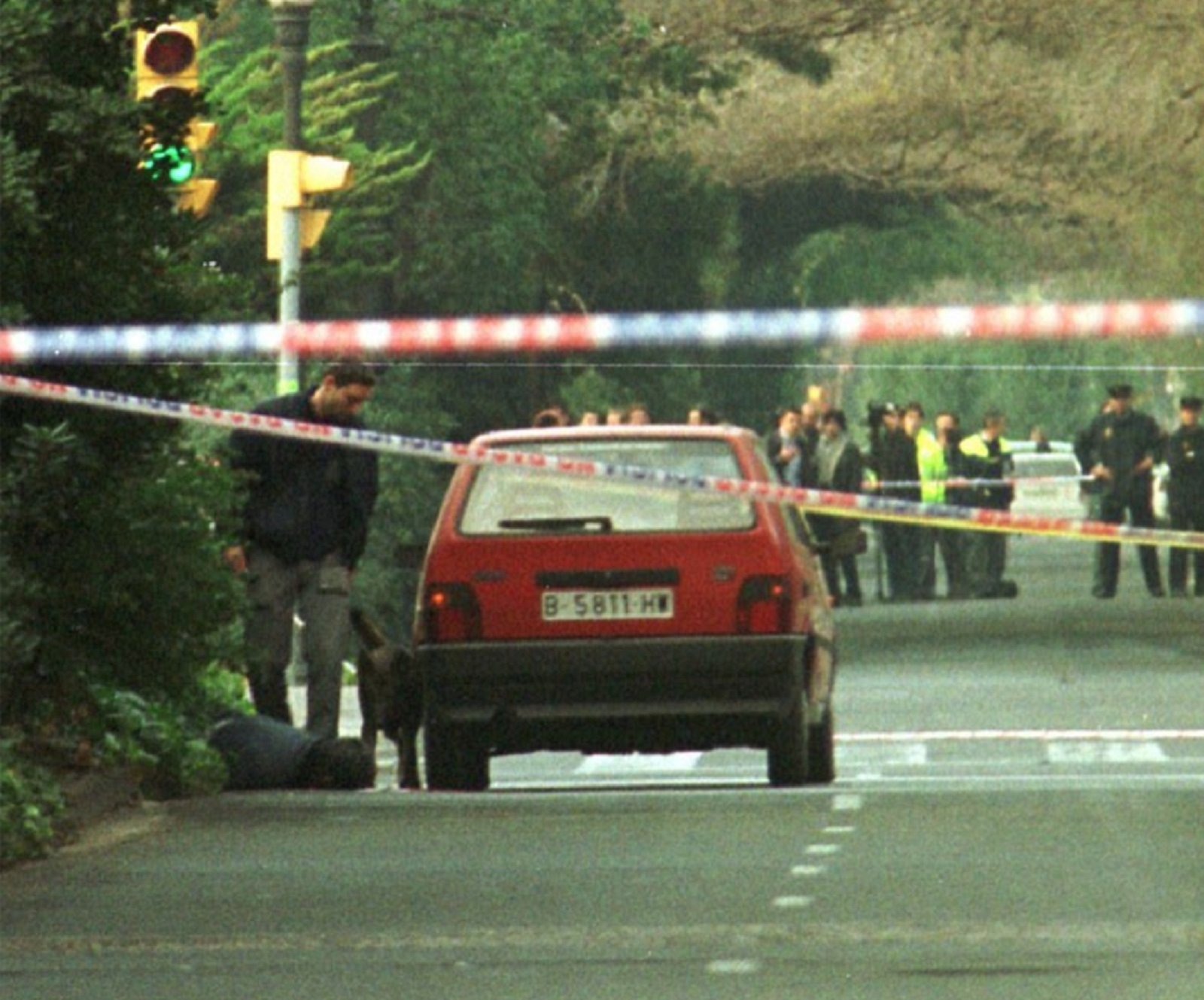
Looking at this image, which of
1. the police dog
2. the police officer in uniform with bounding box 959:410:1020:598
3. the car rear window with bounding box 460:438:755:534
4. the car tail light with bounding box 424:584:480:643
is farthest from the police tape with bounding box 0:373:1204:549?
the police officer in uniform with bounding box 959:410:1020:598

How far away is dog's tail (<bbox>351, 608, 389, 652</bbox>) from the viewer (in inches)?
687

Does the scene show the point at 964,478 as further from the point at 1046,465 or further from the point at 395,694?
the point at 395,694

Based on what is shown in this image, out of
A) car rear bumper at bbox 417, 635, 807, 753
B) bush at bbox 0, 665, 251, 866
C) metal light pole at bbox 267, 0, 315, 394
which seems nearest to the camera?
bush at bbox 0, 665, 251, 866

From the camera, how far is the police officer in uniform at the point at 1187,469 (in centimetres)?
2991

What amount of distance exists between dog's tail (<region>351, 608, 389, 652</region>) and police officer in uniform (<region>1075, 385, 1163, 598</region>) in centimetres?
1334

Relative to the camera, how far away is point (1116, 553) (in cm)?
3566

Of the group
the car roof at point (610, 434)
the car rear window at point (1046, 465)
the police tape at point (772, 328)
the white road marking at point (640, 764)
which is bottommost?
the white road marking at point (640, 764)

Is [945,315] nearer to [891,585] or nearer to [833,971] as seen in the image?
[833,971]

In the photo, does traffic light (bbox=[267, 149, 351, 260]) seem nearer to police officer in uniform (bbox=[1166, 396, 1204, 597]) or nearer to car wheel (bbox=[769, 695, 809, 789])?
car wheel (bbox=[769, 695, 809, 789])

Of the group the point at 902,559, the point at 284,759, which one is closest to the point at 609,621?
the point at 284,759

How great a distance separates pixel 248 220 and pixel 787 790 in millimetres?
10997

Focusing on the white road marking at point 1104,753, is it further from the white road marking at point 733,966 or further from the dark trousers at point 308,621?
the white road marking at point 733,966

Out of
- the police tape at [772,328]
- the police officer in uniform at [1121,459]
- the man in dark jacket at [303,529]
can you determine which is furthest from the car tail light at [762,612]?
the police officer in uniform at [1121,459]

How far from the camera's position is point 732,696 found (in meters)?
16.1
